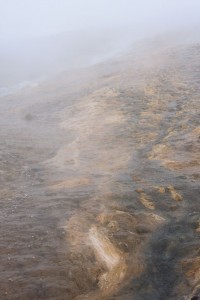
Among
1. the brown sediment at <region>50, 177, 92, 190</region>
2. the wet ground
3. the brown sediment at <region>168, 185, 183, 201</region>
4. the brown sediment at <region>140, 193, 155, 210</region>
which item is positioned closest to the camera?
the wet ground

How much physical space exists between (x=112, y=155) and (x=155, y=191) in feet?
8.68

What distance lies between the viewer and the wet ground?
262 inches

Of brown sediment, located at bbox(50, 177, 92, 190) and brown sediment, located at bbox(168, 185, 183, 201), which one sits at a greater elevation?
brown sediment, located at bbox(50, 177, 92, 190)

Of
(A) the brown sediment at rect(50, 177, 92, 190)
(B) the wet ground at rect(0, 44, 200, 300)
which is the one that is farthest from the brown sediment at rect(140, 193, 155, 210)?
(A) the brown sediment at rect(50, 177, 92, 190)

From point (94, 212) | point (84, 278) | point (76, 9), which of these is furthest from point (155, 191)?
point (76, 9)

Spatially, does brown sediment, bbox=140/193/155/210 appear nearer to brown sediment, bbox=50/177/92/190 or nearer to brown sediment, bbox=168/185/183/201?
brown sediment, bbox=168/185/183/201

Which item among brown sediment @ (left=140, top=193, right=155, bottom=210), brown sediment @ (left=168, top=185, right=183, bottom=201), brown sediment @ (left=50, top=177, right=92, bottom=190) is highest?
brown sediment @ (left=50, top=177, right=92, bottom=190)

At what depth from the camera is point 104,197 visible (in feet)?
30.0

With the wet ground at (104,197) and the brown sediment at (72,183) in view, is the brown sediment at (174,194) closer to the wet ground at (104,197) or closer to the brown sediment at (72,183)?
the wet ground at (104,197)

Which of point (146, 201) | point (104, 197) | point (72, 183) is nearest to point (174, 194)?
point (146, 201)

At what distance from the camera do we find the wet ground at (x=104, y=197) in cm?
666

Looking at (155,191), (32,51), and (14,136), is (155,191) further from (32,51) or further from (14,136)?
(32,51)

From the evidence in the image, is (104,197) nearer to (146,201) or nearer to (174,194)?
(146,201)

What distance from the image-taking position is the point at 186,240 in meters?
7.62
